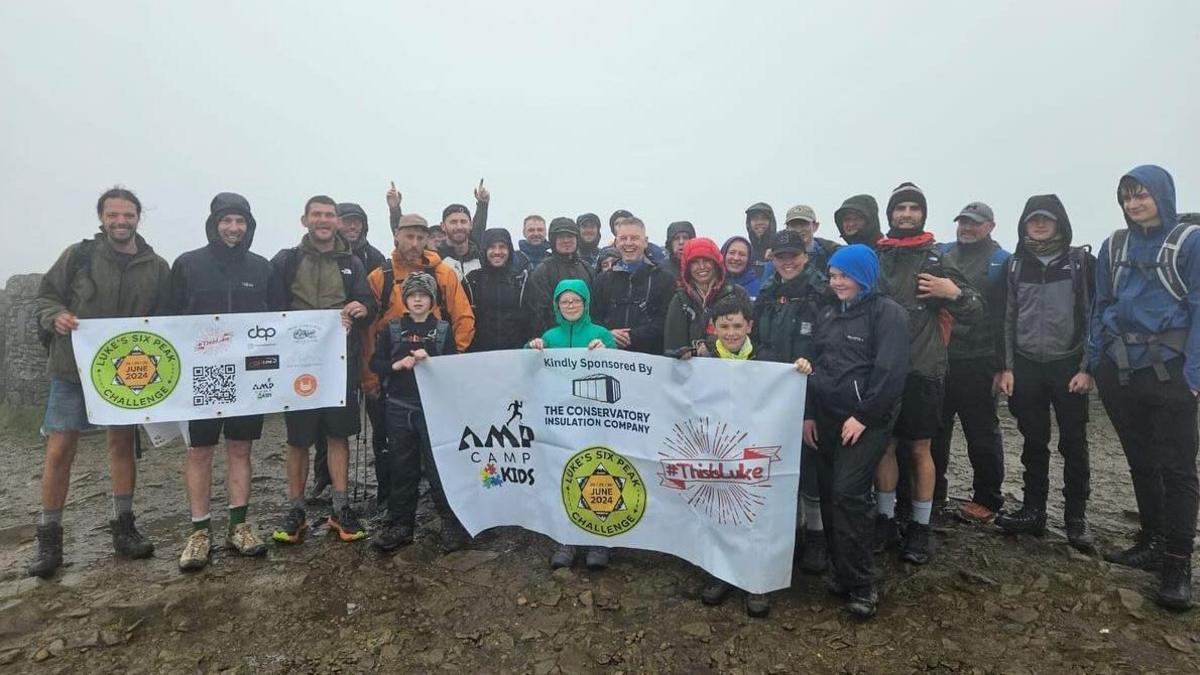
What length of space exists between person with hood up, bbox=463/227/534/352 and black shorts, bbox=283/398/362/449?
1277 mm

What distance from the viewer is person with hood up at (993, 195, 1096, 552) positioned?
15.5ft

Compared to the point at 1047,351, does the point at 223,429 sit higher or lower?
lower

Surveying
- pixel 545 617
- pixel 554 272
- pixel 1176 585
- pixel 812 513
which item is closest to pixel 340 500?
pixel 545 617

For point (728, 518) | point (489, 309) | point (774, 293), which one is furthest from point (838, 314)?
point (489, 309)

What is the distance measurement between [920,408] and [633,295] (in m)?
2.51

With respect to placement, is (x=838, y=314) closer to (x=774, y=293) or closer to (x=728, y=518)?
(x=774, y=293)

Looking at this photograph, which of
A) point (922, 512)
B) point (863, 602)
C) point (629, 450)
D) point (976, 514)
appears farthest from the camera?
point (976, 514)

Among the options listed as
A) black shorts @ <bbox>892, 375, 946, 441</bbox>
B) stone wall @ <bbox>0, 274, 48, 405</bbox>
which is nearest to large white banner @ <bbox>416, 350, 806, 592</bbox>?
black shorts @ <bbox>892, 375, 946, 441</bbox>

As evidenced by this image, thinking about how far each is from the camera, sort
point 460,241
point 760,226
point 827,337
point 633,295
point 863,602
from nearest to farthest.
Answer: point 863,602 → point 827,337 → point 633,295 → point 460,241 → point 760,226

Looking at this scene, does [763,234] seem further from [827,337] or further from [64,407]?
[64,407]

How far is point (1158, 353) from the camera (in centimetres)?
402

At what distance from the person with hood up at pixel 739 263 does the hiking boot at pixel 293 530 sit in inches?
171

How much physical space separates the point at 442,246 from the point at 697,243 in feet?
12.3

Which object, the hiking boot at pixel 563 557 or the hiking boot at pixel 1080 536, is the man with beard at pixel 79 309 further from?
the hiking boot at pixel 1080 536
